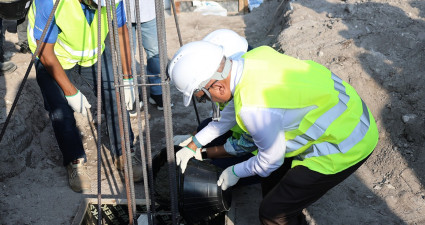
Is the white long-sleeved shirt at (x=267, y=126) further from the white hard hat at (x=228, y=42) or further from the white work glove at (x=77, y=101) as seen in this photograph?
the white work glove at (x=77, y=101)

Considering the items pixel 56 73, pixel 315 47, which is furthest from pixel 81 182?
pixel 315 47

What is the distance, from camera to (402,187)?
3652 millimetres

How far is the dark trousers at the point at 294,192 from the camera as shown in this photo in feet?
8.57

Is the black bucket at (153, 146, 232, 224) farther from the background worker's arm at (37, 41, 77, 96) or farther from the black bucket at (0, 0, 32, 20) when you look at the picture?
the black bucket at (0, 0, 32, 20)

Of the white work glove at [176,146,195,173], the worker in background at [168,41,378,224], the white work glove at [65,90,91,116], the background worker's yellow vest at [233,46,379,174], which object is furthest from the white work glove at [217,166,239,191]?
the white work glove at [65,90,91,116]

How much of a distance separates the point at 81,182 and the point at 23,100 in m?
1.27

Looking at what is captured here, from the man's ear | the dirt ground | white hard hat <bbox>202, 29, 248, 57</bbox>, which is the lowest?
the dirt ground

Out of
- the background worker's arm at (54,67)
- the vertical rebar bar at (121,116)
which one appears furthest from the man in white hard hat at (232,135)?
the background worker's arm at (54,67)

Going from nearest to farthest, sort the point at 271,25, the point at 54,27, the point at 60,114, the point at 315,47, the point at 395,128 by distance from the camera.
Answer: the point at 54,27
the point at 60,114
the point at 395,128
the point at 315,47
the point at 271,25

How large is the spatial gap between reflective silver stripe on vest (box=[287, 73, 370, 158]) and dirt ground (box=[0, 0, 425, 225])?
0.96 m

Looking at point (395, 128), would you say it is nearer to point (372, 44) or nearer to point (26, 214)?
point (372, 44)

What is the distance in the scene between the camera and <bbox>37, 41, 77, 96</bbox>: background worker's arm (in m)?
3.27

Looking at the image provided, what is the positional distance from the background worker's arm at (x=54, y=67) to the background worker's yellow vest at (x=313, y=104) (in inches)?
61.4

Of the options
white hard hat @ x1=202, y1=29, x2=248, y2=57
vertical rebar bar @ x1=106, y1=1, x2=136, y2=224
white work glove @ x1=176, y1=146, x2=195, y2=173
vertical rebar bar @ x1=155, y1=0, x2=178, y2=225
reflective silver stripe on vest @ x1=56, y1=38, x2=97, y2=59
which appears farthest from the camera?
reflective silver stripe on vest @ x1=56, y1=38, x2=97, y2=59
